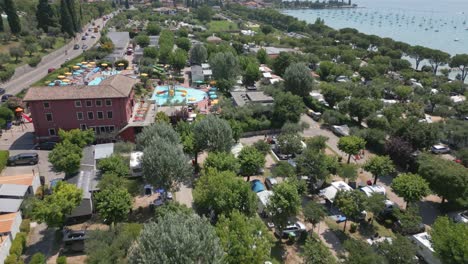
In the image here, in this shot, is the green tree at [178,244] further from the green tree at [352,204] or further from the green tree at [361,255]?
the green tree at [352,204]

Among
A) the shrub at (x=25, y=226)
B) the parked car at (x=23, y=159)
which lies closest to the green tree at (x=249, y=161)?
the shrub at (x=25, y=226)

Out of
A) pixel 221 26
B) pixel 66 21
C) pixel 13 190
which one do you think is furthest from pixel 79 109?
pixel 221 26

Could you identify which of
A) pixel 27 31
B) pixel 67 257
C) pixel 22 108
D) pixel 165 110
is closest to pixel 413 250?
pixel 67 257

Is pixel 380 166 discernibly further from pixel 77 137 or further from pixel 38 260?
pixel 77 137

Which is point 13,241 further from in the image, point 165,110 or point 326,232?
point 165,110

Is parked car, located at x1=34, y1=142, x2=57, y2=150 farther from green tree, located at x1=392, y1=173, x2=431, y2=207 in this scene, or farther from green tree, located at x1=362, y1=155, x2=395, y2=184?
green tree, located at x1=392, y1=173, x2=431, y2=207
